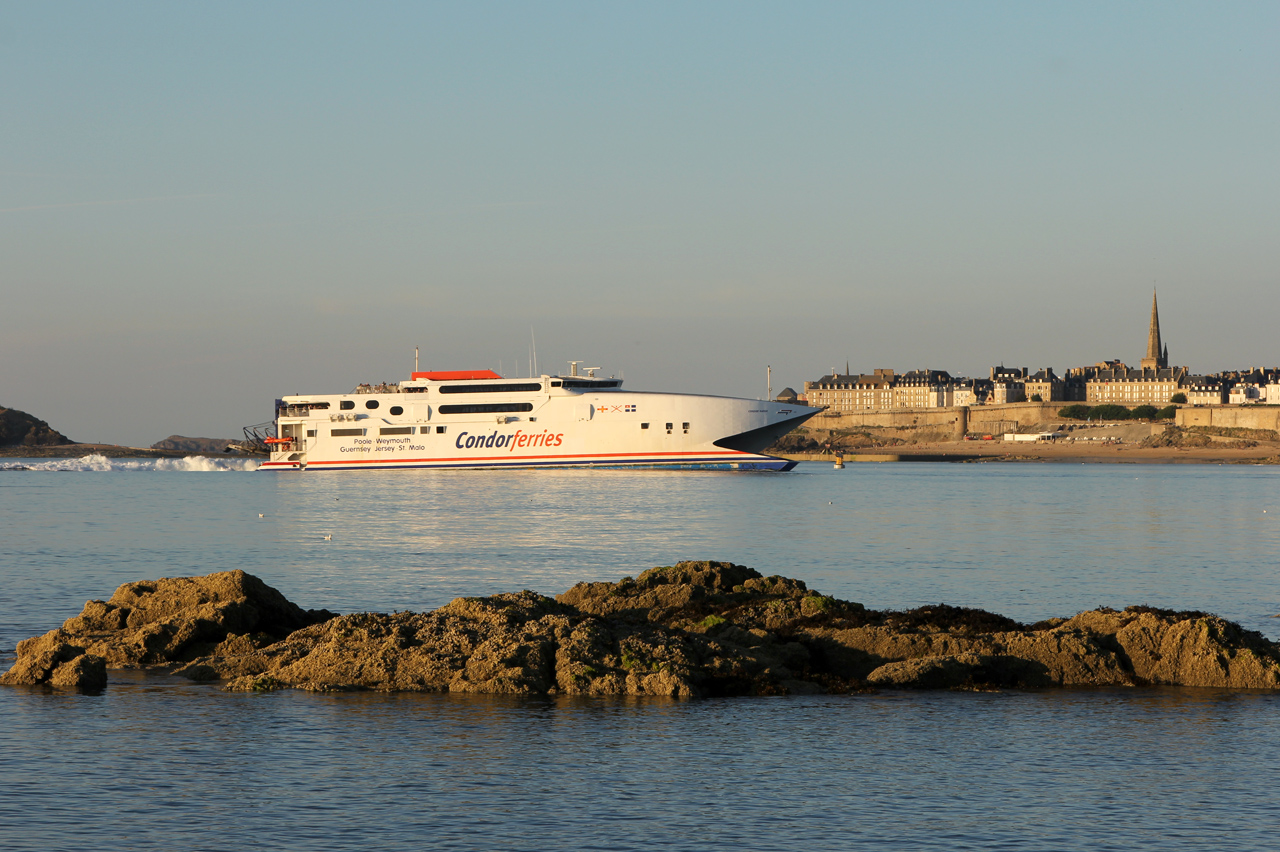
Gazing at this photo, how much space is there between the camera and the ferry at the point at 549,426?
7350 cm

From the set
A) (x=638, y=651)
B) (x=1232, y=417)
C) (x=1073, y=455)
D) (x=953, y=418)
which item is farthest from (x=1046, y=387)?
(x=638, y=651)

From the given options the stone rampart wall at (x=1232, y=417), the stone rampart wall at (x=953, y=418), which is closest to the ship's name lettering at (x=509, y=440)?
the stone rampart wall at (x=1232, y=417)

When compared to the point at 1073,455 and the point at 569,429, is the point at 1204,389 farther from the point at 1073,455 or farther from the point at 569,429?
the point at 569,429

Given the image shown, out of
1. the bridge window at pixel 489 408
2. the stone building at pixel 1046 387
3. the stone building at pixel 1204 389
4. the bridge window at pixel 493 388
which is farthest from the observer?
the stone building at pixel 1046 387

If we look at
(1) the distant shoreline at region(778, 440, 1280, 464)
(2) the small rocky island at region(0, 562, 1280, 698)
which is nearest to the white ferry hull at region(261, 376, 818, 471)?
(2) the small rocky island at region(0, 562, 1280, 698)

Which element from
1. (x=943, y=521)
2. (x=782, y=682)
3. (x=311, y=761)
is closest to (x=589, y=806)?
(x=311, y=761)

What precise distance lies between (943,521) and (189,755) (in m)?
34.9

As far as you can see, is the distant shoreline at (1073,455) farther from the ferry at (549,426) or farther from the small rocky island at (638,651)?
the small rocky island at (638,651)

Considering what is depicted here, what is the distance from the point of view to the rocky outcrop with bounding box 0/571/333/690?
45.5 ft

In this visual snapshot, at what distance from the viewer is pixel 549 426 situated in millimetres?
74250

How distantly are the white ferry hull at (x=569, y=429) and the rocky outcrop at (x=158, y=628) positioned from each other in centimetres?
5627

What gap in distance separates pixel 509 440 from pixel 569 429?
12.8ft

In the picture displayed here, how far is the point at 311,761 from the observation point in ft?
33.8

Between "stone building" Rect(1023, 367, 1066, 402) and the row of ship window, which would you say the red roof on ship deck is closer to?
the row of ship window
